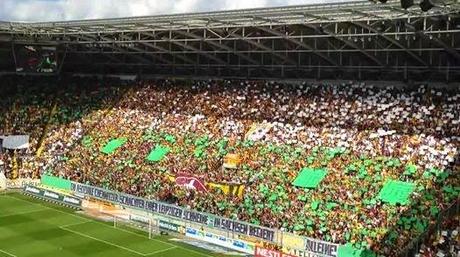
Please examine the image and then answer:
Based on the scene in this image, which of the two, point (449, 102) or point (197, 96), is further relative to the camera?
point (197, 96)

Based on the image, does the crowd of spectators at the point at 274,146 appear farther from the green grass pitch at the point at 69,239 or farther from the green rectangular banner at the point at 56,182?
the green grass pitch at the point at 69,239

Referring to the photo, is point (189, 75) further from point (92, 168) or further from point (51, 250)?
point (51, 250)

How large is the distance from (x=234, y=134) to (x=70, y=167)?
41.4 feet

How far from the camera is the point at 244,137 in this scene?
43.6 meters

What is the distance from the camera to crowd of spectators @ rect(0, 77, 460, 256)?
3316cm

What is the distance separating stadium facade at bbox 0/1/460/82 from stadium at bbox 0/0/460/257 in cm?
13

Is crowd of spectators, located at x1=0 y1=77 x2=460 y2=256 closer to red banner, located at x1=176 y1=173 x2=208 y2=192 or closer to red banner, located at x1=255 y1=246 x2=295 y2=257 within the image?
red banner, located at x1=176 y1=173 x2=208 y2=192

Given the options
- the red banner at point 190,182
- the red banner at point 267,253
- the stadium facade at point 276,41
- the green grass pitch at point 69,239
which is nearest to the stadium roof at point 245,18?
the stadium facade at point 276,41

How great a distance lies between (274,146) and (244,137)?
2.85 m

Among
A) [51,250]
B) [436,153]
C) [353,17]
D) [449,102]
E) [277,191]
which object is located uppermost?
[353,17]

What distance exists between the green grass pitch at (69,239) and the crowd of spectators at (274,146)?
3.95 metres

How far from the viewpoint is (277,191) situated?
37438 millimetres

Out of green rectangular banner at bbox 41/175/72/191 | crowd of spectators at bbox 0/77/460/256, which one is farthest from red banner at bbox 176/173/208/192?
green rectangular banner at bbox 41/175/72/191

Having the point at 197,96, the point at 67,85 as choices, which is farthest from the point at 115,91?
the point at 197,96
